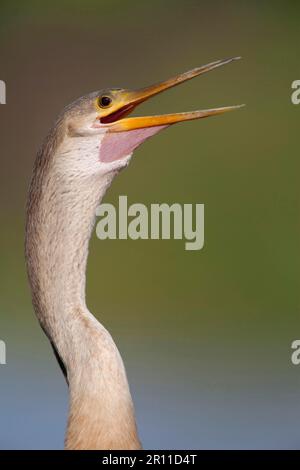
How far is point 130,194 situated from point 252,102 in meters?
0.41

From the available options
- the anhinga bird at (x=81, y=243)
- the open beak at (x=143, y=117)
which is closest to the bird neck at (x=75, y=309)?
the anhinga bird at (x=81, y=243)

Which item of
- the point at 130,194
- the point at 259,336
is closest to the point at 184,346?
the point at 259,336

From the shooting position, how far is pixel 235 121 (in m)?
1.79

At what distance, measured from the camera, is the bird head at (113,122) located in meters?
1.29

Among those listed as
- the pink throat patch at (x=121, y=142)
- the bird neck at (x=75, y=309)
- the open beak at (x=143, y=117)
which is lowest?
the bird neck at (x=75, y=309)

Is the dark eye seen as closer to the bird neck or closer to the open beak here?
the open beak

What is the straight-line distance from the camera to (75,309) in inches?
49.9

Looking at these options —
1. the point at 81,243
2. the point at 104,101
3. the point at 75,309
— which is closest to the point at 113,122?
the point at 104,101

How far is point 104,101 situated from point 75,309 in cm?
42

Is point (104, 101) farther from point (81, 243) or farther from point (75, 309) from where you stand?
point (75, 309)

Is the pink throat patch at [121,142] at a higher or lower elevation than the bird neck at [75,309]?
higher

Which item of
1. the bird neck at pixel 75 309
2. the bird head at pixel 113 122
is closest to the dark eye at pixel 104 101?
the bird head at pixel 113 122

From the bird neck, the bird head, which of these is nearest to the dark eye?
the bird head

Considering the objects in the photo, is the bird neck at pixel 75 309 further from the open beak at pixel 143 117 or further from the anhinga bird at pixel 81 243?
the open beak at pixel 143 117
